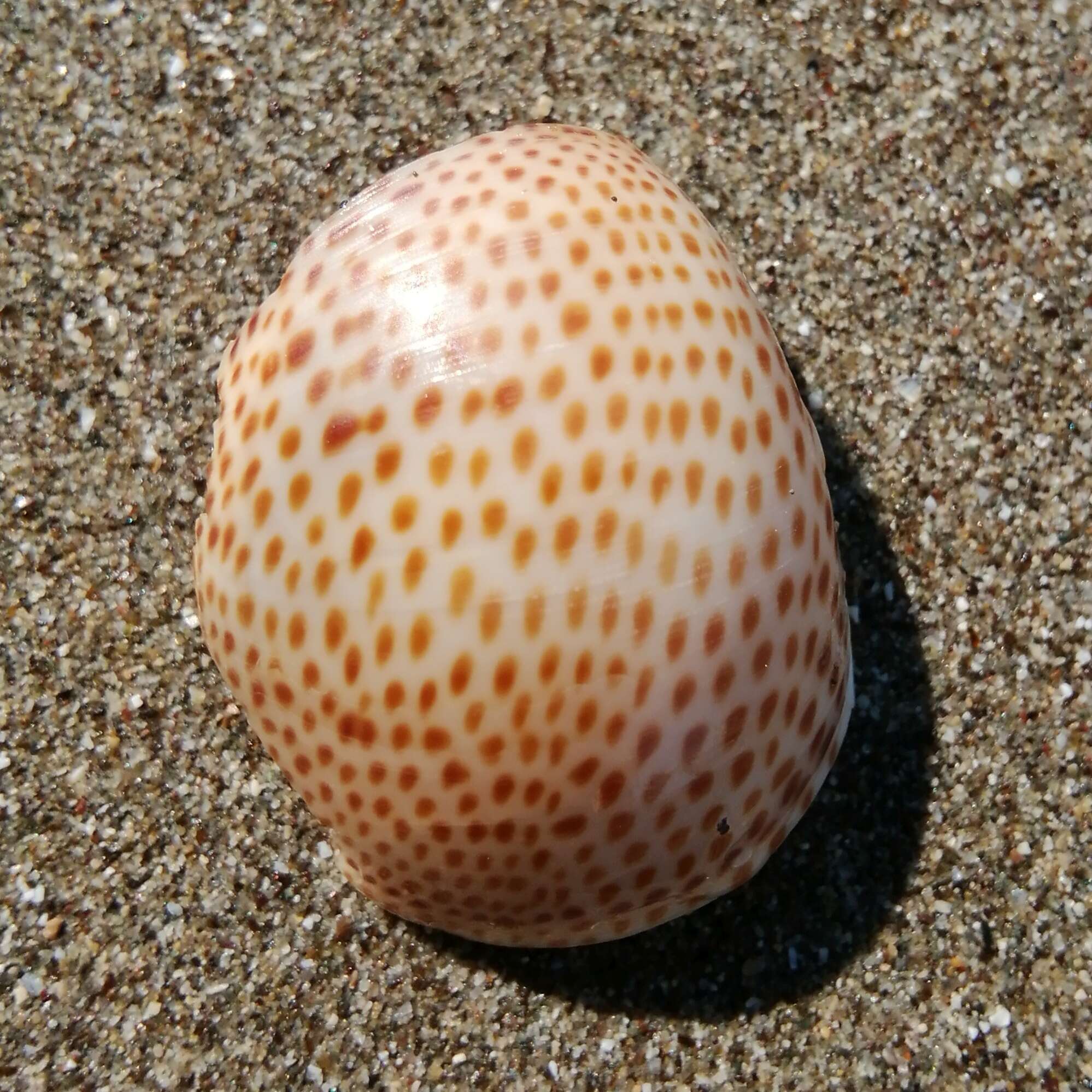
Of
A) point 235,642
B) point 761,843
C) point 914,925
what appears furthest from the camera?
point 914,925

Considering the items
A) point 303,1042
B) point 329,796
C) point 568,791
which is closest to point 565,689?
Answer: point 568,791

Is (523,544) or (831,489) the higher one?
(523,544)

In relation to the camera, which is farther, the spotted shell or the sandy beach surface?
Answer: the sandy beach surface

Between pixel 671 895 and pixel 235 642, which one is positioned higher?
pixel 235 642

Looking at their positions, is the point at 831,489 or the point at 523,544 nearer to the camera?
the point at 523,544

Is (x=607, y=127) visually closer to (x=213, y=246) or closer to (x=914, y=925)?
(x=213, y=246)
